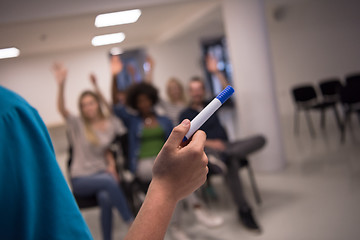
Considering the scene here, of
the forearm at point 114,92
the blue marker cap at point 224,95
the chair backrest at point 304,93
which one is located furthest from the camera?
the chair backrest at point 304,93

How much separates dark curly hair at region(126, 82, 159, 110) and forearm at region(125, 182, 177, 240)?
291 centimetres

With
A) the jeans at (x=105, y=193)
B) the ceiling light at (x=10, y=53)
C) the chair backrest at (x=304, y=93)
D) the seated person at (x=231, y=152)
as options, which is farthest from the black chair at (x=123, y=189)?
the ceiling light at (x=10, y=53)

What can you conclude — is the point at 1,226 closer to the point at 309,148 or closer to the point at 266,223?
the point at 266,223

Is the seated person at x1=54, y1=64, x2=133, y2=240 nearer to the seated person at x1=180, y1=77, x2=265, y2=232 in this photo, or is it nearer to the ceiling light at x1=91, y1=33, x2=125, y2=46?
the seated person at x1=180, y1=77, x2=265, y2=232

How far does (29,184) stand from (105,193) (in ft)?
9.05

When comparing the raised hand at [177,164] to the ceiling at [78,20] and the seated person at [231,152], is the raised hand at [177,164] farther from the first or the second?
the ceiling at [78,20]

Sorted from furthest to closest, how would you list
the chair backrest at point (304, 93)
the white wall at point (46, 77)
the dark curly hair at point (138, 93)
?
1. the white wall at point (46, 77)
2. the chair backrest at point (304, 93)
3. the dark curly hair at point (138, 93)

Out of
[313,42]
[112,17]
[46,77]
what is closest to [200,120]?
[112,17]

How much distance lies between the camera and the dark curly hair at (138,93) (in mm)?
3471

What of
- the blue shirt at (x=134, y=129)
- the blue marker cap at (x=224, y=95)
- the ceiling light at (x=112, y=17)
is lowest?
the blue shirt at (x=134, y=129)

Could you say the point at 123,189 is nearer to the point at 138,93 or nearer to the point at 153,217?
the point at 138,93

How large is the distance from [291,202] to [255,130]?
4.09 feet

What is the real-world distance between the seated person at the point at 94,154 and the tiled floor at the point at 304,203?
18.8 inches

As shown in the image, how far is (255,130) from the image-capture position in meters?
4.47
